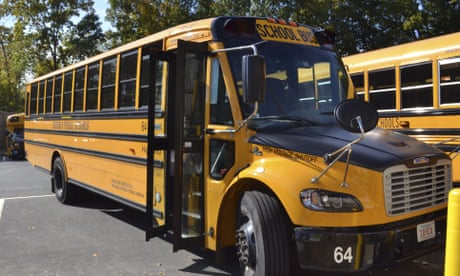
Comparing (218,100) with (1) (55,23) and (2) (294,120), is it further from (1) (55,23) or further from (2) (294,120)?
(1) (55,23)

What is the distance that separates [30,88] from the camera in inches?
431

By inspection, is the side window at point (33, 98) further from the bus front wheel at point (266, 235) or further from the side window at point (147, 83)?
the bus front wheel at point (266, 235)

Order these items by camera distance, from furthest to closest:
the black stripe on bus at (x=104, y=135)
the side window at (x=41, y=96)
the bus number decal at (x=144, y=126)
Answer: the side window at (x=41, y=96) → the black stripe on bus at (x=104, y=135) → the bus number decal at (x=144, y=126)

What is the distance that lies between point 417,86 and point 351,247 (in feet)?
15.3

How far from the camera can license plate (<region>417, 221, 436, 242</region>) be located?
370cm

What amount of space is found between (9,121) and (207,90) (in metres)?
19.8

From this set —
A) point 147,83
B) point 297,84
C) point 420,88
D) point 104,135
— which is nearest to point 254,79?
point 297,84

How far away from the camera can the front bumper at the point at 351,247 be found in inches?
135

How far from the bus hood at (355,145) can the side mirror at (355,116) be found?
17 centimetres

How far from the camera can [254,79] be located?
381 centimetres

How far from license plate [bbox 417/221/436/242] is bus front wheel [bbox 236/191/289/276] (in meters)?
1.06

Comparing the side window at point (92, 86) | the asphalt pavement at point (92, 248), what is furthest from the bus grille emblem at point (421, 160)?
the side window at point (92, 86)

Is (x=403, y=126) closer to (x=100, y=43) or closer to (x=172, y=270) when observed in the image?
(x=172, y=270)

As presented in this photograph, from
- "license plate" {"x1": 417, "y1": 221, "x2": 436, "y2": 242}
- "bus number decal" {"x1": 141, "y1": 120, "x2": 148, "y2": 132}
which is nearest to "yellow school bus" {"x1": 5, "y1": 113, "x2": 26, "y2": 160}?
"bus number decal" {"x1": 141, "y1": 120, "x2": 148, "y2": 132}
